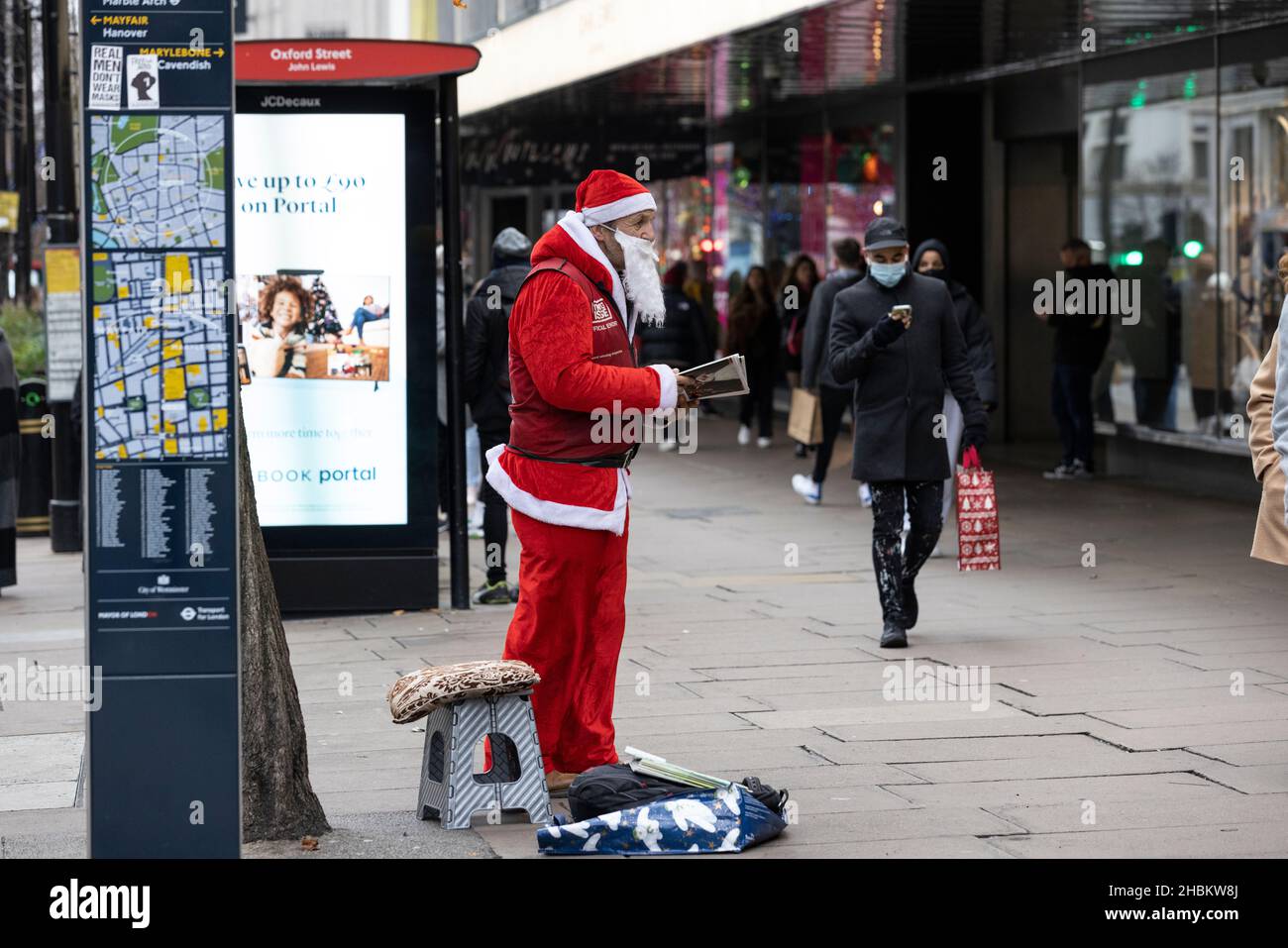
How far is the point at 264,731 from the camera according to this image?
18.0 feet

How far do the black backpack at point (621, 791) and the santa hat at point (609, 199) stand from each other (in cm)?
174

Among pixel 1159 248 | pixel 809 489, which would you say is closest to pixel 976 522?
pixel 809 489

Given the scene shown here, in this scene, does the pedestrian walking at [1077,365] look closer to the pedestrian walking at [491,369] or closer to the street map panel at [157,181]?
the pedestrian walking at [491,369]

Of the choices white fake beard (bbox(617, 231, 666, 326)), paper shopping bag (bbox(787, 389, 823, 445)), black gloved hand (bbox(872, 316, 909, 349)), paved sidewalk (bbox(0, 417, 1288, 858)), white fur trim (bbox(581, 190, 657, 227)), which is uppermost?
white fur trim (bbox(581, 190, 657, 227))

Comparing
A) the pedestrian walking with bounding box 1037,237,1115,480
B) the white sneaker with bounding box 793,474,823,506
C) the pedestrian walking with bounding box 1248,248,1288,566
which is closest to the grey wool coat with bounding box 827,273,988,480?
the pedestrian walking with bounding box 1248,248,1288,566

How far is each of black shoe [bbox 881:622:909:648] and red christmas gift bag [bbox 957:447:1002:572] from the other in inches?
23.3

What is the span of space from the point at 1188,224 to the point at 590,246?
33.8 ft

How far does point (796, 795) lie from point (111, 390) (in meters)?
2.57

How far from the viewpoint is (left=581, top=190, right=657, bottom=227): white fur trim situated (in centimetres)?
607

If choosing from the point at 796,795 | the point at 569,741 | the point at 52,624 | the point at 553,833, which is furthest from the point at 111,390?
the point at 52,624

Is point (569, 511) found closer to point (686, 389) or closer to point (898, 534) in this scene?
point (686, 389)

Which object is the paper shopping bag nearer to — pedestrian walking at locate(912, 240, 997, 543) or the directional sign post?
pedestrian walking at locate(912, 240, 997, 543)

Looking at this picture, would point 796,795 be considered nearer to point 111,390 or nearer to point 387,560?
point 111,390

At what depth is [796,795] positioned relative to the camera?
6012mm
